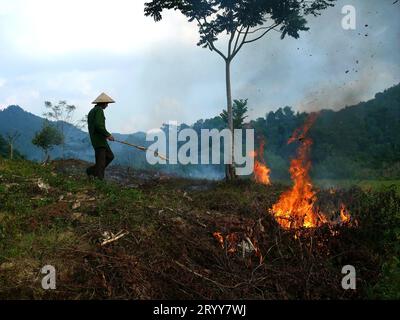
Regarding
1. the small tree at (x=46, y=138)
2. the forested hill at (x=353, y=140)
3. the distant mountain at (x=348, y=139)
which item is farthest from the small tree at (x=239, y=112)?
the small tree at (x=46, y=138)

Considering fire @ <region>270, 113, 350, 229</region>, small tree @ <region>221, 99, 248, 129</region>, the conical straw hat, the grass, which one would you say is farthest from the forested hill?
the grass

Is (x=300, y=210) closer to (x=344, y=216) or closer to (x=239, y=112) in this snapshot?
(x=344, y=216)

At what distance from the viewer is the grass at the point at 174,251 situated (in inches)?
213

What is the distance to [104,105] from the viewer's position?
1088 cm

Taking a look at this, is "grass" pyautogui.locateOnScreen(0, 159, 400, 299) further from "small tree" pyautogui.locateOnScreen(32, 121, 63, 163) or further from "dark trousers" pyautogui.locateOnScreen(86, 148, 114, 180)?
"small tree" pyautogui.locateOnScreen(32, 121, 63, 163)

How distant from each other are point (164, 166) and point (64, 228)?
63.6 metres

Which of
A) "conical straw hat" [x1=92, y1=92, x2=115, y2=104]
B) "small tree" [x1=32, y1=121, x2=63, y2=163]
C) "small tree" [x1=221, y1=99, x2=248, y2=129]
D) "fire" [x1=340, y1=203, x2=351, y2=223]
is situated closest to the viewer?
"fire" [x1=340, y1=203, x2=351, y2=223]

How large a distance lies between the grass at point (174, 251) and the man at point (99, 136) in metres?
2.07

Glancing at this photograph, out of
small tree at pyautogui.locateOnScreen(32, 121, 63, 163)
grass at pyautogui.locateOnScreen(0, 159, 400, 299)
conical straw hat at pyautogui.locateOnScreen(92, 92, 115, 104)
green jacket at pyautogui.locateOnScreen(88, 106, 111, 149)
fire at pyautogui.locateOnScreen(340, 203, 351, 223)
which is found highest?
small tree at pyautogui.locateOnScreen(32, 121, 63, 163)

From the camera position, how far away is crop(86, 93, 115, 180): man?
420 inches

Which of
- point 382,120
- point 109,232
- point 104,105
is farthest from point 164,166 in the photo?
point 109,232

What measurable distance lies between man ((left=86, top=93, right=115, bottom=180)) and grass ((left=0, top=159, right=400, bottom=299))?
2067mm
